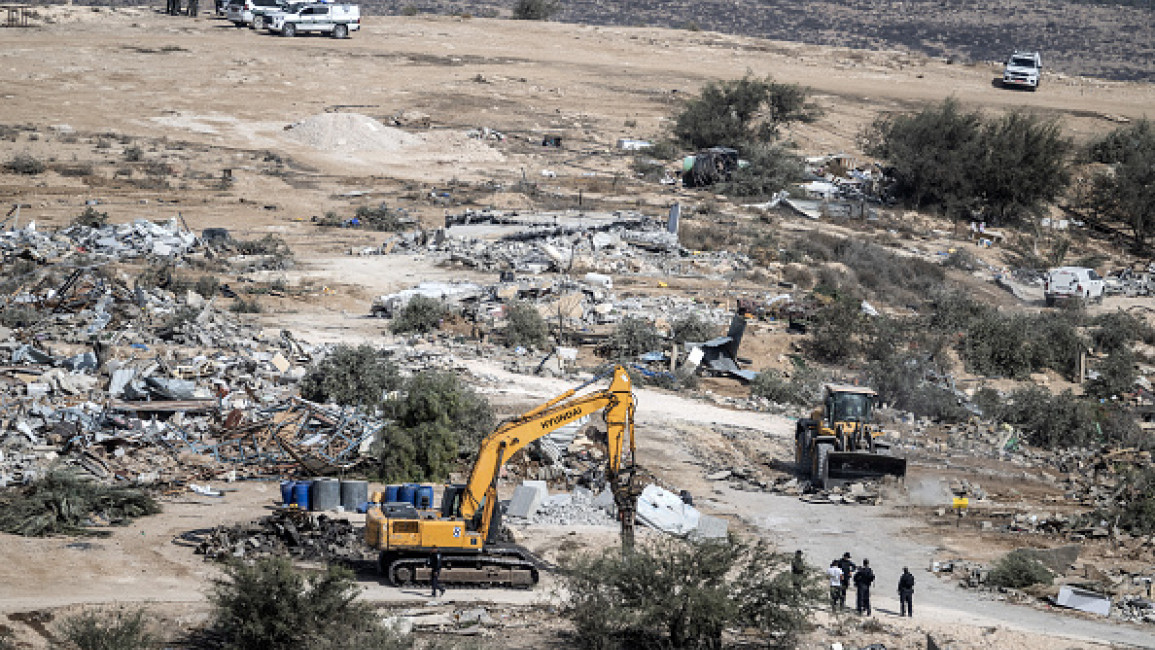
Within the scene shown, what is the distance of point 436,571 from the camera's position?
15.3 m

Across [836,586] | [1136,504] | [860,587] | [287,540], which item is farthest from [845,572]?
[287,540]

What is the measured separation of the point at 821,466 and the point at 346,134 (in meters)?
31.5

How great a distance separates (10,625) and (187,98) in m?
40.9

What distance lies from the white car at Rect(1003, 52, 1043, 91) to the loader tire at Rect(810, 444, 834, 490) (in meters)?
50.0

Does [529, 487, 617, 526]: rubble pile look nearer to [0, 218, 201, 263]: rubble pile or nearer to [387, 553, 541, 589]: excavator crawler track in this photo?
[387, 553, 541, 589]: excavator crawler track

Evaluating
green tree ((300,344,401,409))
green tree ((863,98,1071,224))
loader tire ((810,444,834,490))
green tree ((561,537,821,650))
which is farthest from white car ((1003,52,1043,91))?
green tree ((561,537,821,650))

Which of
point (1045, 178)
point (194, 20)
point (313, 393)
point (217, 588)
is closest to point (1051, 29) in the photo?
point (1045, 178)

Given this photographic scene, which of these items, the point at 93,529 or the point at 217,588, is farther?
the point at 93,529

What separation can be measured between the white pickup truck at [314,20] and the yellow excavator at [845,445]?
1798 inches

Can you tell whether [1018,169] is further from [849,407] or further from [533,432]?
[533,432]

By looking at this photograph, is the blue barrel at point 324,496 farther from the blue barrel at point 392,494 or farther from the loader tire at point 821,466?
the loader tire at point 821,466

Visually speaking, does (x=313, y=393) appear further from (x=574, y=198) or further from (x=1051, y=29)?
(x=1051, y=29)

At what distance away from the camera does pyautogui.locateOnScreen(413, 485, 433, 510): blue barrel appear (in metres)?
16.8

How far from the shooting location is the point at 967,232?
149 feet
